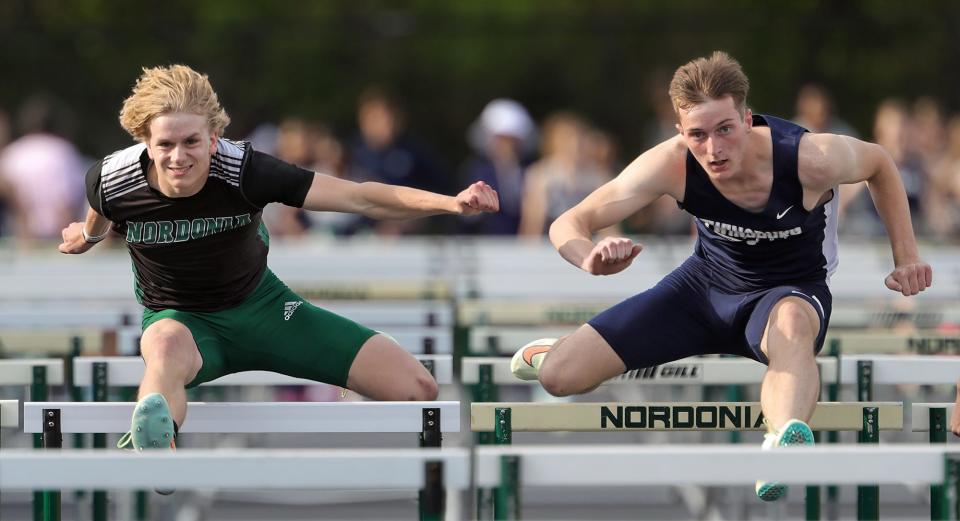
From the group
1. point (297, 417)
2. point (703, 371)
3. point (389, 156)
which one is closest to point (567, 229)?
point (703, 371)

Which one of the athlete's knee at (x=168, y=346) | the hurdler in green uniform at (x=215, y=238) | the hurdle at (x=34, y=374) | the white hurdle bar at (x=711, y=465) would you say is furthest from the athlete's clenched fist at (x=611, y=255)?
the hurdle at (x=34, y=374)

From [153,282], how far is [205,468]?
7.22 feet

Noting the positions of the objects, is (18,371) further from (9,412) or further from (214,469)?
(214,469)

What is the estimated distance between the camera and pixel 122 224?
17.9 feet

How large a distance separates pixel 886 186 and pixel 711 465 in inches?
92.5

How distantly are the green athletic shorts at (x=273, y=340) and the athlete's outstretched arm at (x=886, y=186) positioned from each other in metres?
1.88

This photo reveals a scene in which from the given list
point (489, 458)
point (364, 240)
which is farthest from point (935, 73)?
point (489, 458)

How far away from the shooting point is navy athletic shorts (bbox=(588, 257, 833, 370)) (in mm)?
5637

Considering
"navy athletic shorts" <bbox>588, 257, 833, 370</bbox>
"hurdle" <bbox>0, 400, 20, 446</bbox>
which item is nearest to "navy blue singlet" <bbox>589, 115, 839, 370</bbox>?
"navy athletic shorts" <bbox>588, 257, 833, 370</bbox>

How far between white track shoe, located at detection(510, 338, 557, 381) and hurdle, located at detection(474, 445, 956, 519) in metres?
2.03

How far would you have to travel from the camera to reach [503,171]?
12.7 m

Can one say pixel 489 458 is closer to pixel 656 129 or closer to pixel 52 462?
pixel 52 462

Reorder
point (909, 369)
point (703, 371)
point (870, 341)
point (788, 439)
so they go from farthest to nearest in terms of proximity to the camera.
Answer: point (870, 341) < point (703, 371) < point (909, 369) < point (788, 439)

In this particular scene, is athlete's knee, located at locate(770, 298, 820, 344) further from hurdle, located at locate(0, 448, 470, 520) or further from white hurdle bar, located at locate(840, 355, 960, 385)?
hurdle, located at locate(0, 448, 470, 520)
